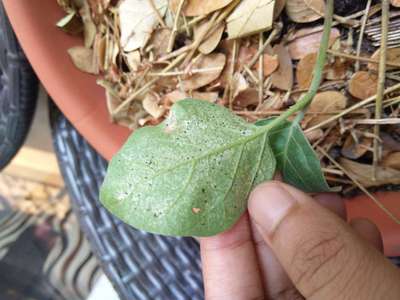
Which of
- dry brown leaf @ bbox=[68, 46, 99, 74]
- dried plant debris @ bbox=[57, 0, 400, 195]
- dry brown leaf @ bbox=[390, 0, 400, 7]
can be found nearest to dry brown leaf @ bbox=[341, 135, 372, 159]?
dried plant debris @ bbox=[57, 0, 400, 195]

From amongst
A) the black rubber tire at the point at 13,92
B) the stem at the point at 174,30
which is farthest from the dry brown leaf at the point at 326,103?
the black rubber tire at the point at 13,92

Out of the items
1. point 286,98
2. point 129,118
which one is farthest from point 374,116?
point 129,118

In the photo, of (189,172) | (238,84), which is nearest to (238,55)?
(238,84)

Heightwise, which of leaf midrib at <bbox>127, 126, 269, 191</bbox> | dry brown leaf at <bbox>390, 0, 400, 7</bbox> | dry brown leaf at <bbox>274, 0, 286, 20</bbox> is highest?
dry brown leaf at <bbox>274, 0, 286, 20</bbox>

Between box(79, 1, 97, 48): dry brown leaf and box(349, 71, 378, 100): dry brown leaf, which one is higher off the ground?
box(79, 1, 97, 48): dry brown leaf

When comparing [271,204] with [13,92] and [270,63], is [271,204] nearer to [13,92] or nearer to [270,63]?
[270,63]

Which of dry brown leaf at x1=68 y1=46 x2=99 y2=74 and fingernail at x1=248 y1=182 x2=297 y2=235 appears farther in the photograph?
dry brown leaf at x1=68 y1=46 x2=99 y2=74

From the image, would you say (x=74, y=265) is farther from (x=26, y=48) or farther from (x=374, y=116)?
(x=374, y=116)

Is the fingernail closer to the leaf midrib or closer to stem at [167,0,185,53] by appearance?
the leaf midrib
